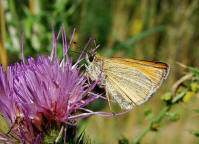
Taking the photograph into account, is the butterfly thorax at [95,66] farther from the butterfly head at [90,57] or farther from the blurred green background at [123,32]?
the blurred green background at [123,32]

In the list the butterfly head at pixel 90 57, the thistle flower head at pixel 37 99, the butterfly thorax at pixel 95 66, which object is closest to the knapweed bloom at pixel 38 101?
the thistle flower head at pixel 37 99

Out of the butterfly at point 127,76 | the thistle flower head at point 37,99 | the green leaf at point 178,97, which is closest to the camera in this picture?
the thistle flower head at point 37,99

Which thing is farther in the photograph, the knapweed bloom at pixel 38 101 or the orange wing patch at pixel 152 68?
the orange wing patch at pixel 152 68

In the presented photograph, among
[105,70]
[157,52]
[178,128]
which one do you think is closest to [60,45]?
[105,70]

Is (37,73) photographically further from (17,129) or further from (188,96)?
(188,96)

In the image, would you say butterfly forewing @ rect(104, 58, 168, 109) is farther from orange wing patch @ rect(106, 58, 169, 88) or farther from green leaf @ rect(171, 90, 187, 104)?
green leaf @ rect(171, 90, 187, 104)

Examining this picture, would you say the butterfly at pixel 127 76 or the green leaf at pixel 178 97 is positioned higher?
the butterfly at pixel 127 76
